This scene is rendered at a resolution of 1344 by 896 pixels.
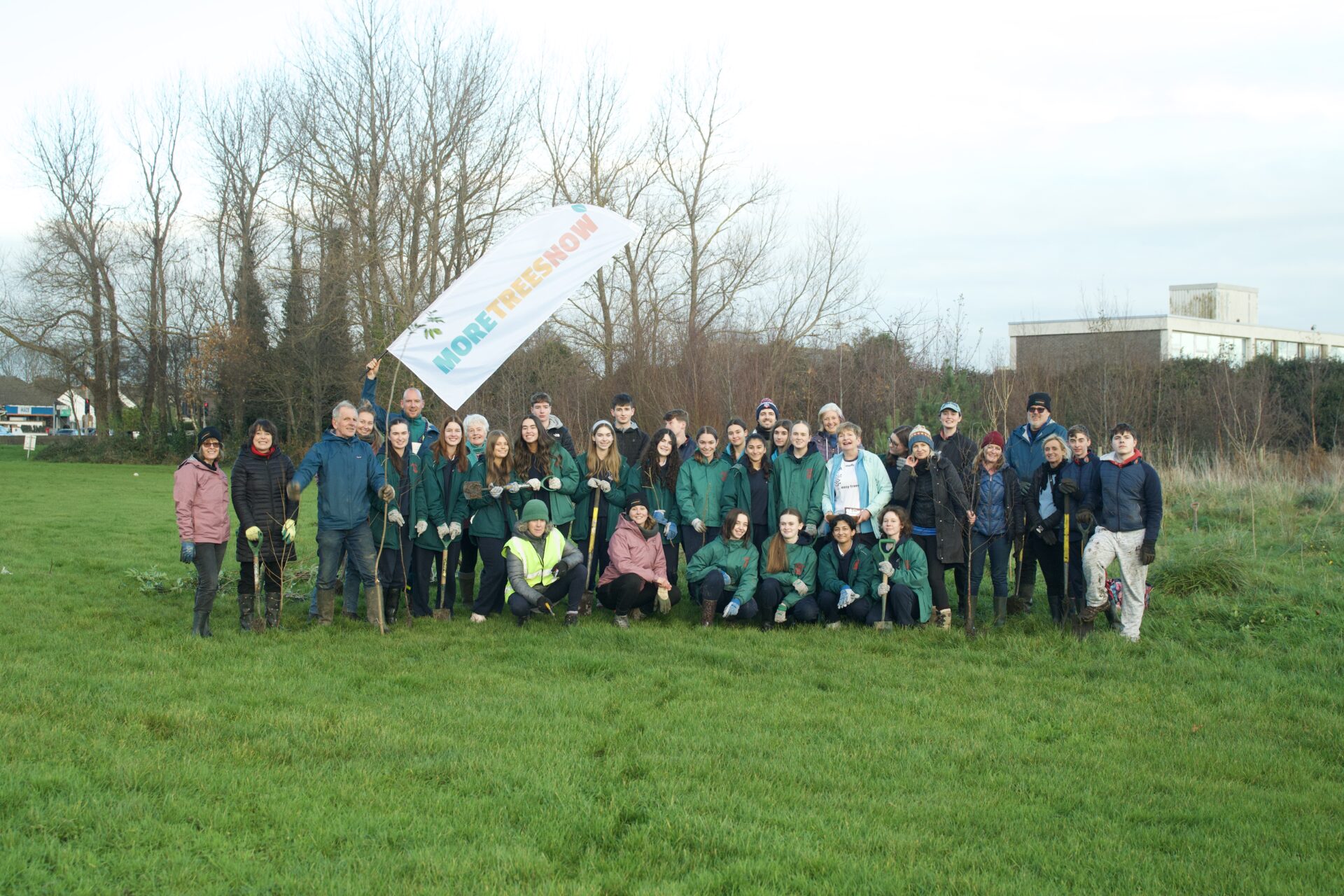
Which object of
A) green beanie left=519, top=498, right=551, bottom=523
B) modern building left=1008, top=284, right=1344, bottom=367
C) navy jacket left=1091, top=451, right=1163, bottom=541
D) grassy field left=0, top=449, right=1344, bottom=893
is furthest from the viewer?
modern building left=1008, top=284, right=1344, bottom=367

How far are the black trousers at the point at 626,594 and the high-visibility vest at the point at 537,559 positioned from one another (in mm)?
501

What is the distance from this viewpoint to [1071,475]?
27.6 feet

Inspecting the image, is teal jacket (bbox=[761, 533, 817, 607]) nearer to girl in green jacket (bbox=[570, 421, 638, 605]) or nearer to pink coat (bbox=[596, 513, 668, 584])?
pink coat (bbox=[596, 513, 668, 584])

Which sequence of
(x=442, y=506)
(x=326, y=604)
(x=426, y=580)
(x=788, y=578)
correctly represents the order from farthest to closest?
(x=426, y=580) < (x=442, y=506) < (x=788, y=578) < (x=326, y=604)

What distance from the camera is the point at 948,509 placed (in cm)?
855

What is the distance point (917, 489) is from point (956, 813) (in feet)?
14.7

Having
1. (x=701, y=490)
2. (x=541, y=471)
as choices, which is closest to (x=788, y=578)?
(x=701, y=490)

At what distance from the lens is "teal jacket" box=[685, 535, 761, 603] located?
868 cm

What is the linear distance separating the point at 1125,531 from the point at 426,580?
6050 millimetres

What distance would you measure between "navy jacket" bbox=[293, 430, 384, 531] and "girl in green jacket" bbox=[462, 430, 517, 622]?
36.5 inches

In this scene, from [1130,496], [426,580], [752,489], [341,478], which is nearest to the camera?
[1130,496]

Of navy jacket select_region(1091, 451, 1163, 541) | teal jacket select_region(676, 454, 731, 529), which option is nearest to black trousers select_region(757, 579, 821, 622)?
teal jacket select_region(676, 454, 731, 529)

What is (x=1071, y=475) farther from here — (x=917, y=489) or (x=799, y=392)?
(x=799, y=392)

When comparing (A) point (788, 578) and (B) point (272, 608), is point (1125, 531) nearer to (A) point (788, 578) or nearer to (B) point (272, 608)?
(A) point (788, 578)
